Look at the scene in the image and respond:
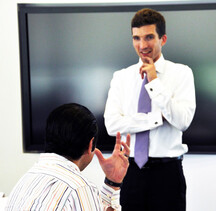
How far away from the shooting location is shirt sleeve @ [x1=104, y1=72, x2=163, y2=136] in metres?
2.14

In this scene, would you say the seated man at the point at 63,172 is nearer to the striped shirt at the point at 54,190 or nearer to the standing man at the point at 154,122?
the striped shirt at the point at 54,190

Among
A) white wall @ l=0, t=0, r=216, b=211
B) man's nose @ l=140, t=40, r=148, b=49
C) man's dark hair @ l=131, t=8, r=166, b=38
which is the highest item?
man's dark hair @ l=131, t=8, r=166, b=38

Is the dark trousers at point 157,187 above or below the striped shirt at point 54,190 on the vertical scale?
below

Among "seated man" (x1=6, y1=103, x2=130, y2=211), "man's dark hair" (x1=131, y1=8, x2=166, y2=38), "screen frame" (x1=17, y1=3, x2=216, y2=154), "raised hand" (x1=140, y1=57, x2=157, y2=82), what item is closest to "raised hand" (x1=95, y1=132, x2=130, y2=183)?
"seated man" (x1=6, y1=103, x2=130, y2=211)

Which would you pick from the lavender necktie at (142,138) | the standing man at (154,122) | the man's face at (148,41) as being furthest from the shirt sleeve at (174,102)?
the man's face at (148,41)

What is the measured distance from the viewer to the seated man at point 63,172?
1.10 metres

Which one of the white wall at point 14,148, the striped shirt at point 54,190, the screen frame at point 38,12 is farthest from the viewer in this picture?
the white wall at point 14,148

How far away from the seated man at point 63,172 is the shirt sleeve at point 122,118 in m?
0.87

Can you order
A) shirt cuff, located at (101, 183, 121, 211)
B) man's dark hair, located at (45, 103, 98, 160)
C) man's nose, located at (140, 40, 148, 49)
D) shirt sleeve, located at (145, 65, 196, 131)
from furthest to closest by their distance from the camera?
man's nose, located at (140, 40, 148, 49)
shirt sleeve, located at (145, 65, 196, 131)
shirt cuff, located at (101, 183, 121, 211)
man's dark hair, located at (45, 103, 98, 160)

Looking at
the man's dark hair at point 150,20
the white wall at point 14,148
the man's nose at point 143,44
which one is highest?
the man's dark hair at point 150,20

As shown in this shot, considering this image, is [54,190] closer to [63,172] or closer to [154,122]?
[63,172]

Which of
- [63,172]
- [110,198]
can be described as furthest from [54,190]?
[110,198]

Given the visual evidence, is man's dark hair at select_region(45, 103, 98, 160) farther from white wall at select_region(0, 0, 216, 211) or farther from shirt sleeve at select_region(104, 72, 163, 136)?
white wall at select_region(0, 0, 216, 211)

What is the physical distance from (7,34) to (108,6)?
37.0 inches
